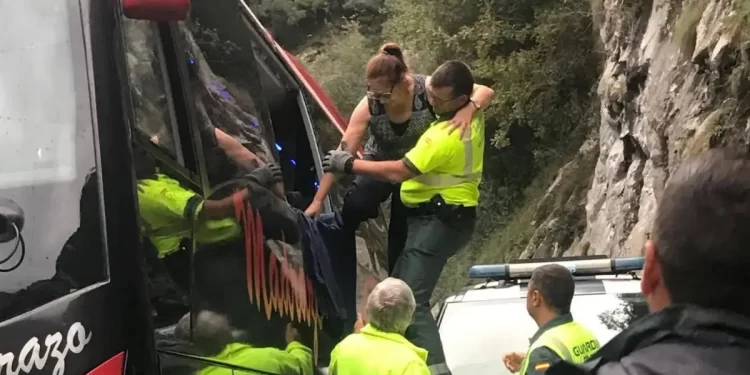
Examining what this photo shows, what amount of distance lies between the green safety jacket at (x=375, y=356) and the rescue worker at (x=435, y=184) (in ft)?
2.31

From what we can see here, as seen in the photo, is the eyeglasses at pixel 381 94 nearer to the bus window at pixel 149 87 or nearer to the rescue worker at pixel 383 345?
the rescue worker at pixel 383 345

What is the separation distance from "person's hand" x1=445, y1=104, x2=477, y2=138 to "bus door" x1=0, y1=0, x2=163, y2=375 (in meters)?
2.07

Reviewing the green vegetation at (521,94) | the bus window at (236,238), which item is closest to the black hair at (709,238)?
the bus window at (236,238)

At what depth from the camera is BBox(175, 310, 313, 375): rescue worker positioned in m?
2.63

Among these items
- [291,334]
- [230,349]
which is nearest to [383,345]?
[291,334]

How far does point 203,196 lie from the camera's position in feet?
9.24

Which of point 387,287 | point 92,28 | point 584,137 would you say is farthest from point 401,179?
point 584,137

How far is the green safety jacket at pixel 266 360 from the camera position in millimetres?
2760

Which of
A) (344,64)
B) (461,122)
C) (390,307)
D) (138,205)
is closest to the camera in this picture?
(138,205)

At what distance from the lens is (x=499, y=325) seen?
17.1ft

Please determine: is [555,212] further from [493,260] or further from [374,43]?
[374,43]

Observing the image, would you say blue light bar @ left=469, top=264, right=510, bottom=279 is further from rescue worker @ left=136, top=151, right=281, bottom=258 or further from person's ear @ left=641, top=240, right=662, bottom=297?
person's ear @ left=641, top=240, right=662, bottom=297

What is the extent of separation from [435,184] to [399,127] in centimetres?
35

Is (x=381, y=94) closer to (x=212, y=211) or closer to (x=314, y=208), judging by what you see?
(x=314, y=208)
